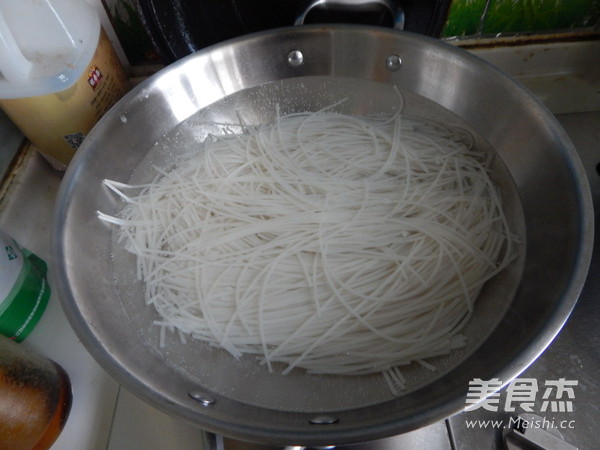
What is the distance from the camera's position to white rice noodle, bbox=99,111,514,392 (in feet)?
2.25

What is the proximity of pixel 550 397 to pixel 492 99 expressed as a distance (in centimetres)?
51

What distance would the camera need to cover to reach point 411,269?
2.38ft

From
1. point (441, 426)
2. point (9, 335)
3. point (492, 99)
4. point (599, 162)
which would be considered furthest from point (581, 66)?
point (9, 335)

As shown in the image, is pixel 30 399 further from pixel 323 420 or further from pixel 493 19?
pixel 493 19

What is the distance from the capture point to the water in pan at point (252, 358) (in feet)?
1.97

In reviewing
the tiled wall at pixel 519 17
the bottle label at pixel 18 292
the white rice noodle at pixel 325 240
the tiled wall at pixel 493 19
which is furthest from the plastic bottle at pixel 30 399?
the tiled wall at pixel 519 17

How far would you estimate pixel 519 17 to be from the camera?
3.12ft

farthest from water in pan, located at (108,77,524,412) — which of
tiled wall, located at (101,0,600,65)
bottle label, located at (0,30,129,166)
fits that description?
tiled wall, located at (101,0,600,65)

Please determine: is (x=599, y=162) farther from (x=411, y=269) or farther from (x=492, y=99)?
(x=411, y=269)

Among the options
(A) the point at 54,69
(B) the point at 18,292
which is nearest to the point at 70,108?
(A) the point at 54,69

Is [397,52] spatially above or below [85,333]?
above

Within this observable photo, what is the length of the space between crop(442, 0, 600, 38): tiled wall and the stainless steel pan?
261mm

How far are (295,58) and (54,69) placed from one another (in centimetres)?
43

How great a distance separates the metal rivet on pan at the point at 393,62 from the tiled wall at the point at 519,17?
0.80ft
